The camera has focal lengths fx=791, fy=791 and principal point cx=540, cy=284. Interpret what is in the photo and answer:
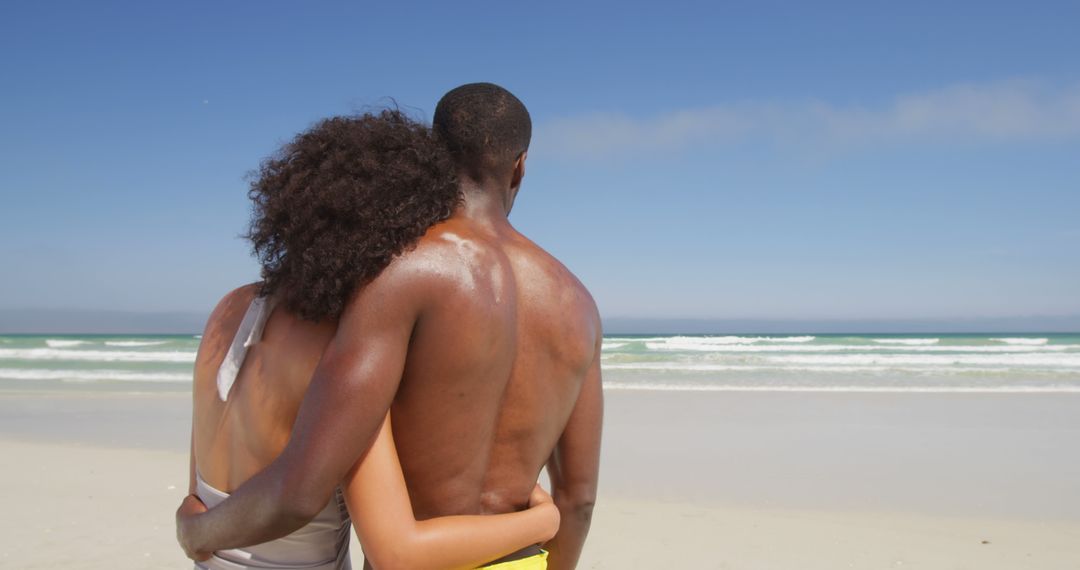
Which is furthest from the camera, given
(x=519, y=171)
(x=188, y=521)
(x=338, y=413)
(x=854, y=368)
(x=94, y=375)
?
(x=854, y=368)

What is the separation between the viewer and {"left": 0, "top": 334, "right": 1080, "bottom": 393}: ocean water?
15.6 metres

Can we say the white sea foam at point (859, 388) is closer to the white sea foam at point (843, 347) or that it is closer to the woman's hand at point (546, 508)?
the white sea foam at point (843, 347)

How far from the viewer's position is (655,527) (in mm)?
5766

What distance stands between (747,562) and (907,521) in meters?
1.71

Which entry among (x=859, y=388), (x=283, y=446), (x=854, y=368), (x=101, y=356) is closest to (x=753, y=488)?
(x=283, y=446)

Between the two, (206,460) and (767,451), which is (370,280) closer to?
(206,460)

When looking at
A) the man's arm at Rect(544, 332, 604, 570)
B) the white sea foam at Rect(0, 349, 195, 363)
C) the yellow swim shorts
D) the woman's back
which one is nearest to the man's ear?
the man's arm at Rect(544, 332, 604, 570)

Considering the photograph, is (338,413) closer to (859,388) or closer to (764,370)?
(859,388)

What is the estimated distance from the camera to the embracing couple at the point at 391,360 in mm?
1614

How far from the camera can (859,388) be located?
14984mm

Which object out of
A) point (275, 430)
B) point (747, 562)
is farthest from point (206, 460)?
point (747, 562)

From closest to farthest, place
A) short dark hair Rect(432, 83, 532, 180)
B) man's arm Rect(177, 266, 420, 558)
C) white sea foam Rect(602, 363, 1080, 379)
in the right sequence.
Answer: man's arm Rect(177, 266, 420, 558) → short dark hair Rect(432, 83, 532, 180) → white sea foam Rect(602, 363, 1080, 379)

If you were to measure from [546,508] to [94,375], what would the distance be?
1965cm

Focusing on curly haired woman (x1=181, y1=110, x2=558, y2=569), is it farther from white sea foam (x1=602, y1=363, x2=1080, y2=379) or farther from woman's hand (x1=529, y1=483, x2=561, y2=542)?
white sea foam (x1=602, y1=363, x2=1080, y2=379)
